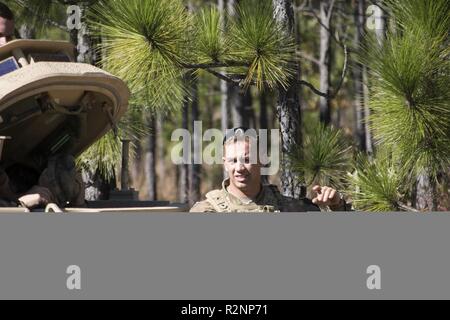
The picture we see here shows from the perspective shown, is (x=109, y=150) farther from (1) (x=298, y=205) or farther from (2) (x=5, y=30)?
(1) (x=298, y=205)

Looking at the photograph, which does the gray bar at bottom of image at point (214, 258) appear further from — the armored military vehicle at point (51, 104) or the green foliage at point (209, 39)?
the green foliage at point (209, 39)

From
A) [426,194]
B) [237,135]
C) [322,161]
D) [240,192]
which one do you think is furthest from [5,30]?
[426,194]

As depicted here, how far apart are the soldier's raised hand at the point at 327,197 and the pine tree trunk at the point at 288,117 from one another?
9.99 feet

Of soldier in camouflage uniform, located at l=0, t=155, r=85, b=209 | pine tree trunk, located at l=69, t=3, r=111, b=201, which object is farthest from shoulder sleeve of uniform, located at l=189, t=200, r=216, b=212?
pine tree trunk, located at l=69, t=3, r=111, b=201

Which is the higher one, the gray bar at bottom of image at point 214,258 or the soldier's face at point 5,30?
the soldier's face at point 5,30

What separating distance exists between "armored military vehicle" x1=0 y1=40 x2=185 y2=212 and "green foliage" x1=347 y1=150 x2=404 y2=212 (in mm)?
2265

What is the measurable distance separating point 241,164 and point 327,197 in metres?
0.48

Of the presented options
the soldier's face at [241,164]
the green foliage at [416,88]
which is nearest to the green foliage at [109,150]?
the green foliage at [416,88]

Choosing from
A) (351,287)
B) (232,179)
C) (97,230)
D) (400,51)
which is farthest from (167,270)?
(400,51)

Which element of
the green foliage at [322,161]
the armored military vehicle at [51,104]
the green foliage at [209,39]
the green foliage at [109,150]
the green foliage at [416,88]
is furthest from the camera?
the green foliage at [109,150]

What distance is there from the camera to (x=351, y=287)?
387 cm

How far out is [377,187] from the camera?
818 cm

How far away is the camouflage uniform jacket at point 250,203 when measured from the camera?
5.58m

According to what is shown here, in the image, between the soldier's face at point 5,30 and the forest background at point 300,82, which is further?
the forest background at point 300,82
